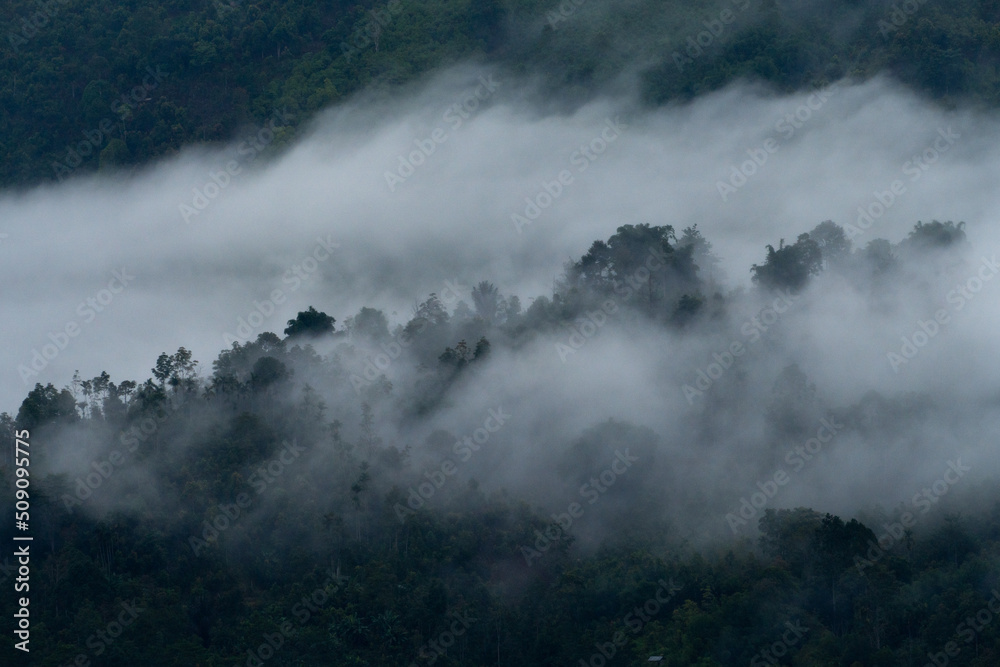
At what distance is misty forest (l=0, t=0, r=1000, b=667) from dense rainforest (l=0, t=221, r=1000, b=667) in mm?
178

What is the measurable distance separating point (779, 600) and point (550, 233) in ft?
157

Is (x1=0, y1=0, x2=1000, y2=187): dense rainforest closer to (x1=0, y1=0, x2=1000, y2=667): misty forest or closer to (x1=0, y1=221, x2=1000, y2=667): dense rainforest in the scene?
(x1=0, y1=0, x2=1000, y2=667): misty forest

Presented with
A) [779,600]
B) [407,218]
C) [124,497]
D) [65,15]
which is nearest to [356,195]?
[407,218]

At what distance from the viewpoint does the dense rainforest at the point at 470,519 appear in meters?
58.6

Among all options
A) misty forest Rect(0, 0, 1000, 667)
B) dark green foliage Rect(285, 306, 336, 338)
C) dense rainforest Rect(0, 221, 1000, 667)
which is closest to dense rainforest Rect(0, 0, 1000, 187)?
misty forest Rect(0, 0, 1000, 667)

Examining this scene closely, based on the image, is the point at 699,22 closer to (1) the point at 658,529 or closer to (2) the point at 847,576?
(1) the point at 658,529

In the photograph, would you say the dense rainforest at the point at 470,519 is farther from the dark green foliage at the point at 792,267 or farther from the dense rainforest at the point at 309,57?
the dense rainforest at the point at 309,57

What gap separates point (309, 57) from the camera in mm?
109188

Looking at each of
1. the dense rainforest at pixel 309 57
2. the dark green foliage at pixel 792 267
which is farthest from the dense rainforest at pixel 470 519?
the dense rainforest at pixel 309 57

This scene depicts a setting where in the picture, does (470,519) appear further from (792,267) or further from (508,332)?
(792,267)

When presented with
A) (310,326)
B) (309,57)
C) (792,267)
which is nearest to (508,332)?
(310,326)

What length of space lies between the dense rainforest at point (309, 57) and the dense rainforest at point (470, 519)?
2337 centimetres

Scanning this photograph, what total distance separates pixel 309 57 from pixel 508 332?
36654 mm

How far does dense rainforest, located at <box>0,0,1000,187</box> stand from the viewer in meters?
102
